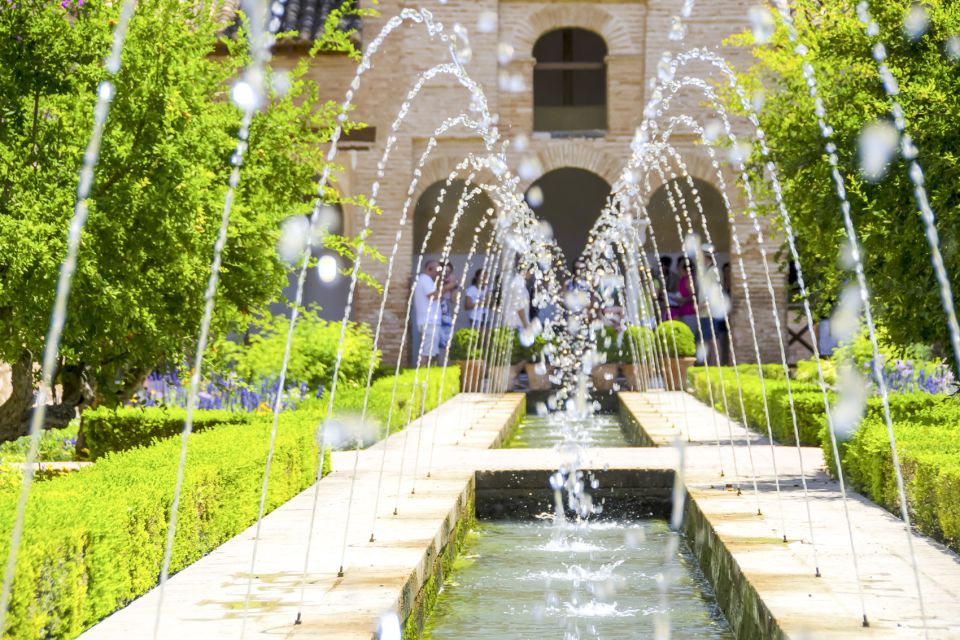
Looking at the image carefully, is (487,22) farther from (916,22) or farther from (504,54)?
(916,22)

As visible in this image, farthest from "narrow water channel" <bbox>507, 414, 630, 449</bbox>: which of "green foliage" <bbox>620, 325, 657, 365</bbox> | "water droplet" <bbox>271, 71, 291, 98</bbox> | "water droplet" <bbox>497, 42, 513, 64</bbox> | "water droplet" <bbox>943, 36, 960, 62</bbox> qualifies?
"water droplet" <bbox>497, 42, 513, 64</bbox>

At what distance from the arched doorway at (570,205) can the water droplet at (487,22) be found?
3.68 metres

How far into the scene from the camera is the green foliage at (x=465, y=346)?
823 inches

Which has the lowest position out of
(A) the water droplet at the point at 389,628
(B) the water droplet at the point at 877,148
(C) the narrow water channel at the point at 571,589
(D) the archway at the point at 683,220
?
(A) the water droplet at the point at 389,628

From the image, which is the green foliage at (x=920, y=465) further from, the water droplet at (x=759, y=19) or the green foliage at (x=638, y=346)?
the water droplet at (x=759, y=19)

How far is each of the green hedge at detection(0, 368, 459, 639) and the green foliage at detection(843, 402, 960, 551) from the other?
3466 mm

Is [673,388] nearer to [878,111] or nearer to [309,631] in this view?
[878,111]

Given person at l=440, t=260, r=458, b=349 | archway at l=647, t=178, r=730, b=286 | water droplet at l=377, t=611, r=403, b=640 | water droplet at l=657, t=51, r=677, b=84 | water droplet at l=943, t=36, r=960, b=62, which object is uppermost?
water droplet at l=657, t=51, r=677, b=84

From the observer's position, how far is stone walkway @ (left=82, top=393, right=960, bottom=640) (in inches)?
186

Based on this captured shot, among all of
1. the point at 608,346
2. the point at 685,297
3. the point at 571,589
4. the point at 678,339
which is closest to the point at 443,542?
the point at 571,589

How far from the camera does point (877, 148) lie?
25.7ft

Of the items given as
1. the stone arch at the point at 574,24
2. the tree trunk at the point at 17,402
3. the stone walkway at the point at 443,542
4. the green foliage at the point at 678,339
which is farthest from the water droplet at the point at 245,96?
the stone arch at the point at 574,24

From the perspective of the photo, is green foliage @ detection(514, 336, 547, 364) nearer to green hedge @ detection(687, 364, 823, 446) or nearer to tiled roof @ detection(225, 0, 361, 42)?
green hedge @ detection(687, 364, 823, 446)

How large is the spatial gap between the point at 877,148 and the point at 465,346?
44.2 feet
